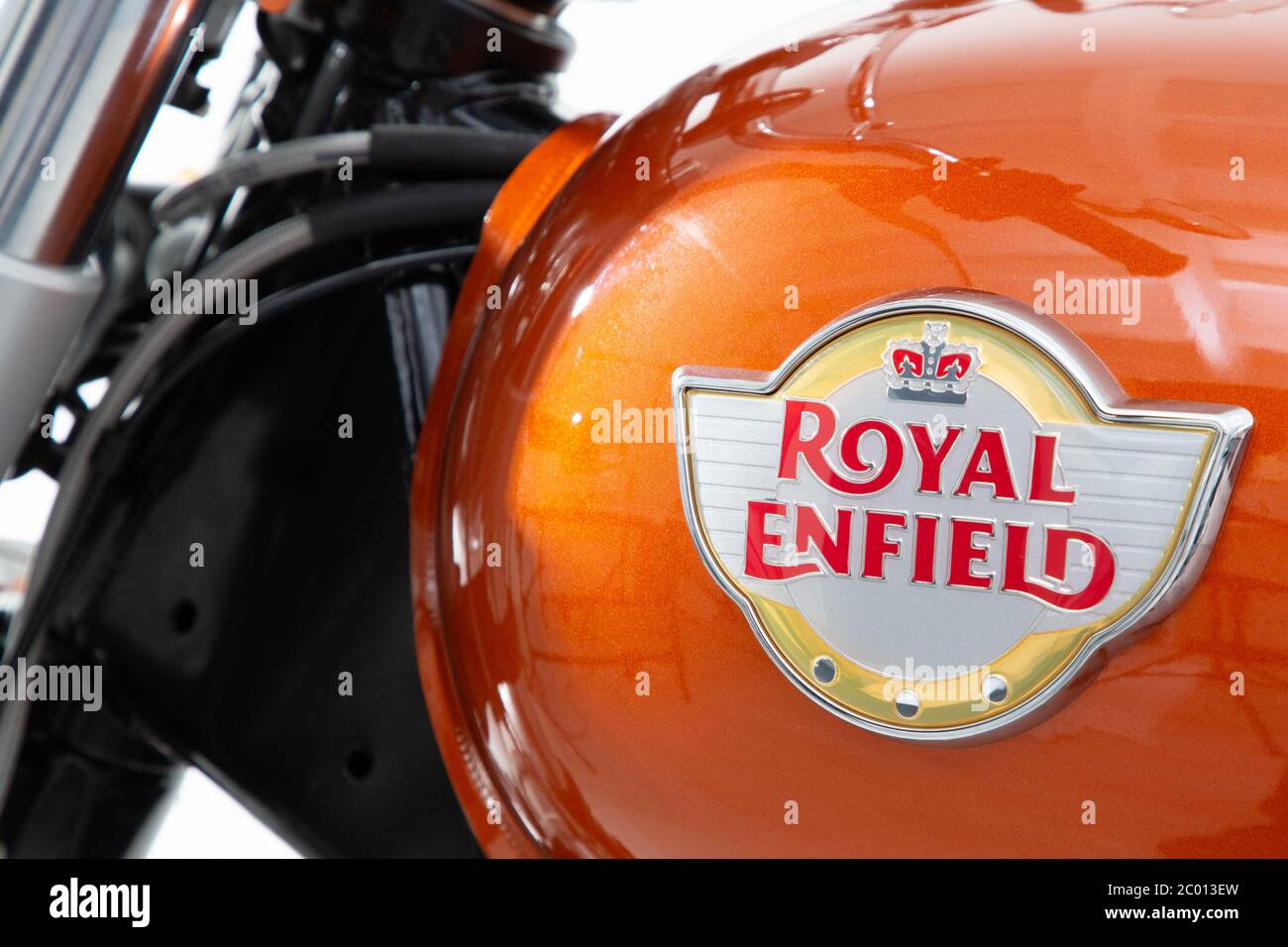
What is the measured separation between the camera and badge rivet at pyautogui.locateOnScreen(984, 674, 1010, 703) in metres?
0.50

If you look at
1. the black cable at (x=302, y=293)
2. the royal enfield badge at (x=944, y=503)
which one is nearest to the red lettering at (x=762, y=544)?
the royal enfield badge at (x=944, y=503)

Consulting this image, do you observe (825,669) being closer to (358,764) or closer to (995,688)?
(995,688)

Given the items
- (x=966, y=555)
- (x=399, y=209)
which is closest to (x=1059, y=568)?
(x=966, y=555)

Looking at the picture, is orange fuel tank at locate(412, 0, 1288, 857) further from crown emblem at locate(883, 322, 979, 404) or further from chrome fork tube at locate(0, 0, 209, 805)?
chrome fork tube at locate(0, 0, 209, 805)

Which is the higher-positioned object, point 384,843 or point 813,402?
point 813,402

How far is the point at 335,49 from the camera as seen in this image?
78 cm

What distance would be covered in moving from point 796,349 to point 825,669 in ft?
0.41

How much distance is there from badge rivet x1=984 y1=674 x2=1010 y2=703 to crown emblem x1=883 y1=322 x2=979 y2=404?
0.10 meters

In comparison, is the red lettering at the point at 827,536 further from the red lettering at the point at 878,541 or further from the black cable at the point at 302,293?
the black cable at the point at 302,293

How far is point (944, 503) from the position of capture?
50 centimetres

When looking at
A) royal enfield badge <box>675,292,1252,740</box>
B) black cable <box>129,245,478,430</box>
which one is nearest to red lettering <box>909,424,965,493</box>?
royal enfield badge <box>675,292,1252,740</box>
